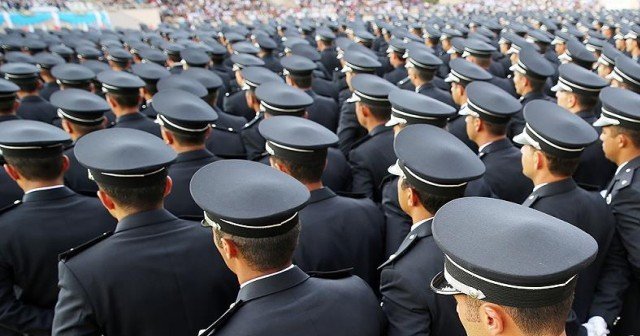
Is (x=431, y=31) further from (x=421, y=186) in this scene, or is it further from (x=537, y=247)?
(x=537, y=247)

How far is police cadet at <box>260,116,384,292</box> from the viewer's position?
2.70m

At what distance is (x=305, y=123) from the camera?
3.12 m

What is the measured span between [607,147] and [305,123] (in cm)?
196

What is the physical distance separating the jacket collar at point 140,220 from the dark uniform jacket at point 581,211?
1951mm

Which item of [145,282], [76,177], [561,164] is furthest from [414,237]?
[76,177]

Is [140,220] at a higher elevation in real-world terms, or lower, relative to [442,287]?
lower

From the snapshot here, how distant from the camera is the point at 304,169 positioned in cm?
283

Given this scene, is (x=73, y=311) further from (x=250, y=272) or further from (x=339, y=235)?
(x=339, y=235)

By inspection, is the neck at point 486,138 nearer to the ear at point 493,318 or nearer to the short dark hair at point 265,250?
the short dark hair at point 265,250

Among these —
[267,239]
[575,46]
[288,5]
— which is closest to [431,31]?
[575,46]

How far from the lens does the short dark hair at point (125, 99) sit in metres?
4.68

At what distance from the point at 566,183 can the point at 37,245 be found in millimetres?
2854

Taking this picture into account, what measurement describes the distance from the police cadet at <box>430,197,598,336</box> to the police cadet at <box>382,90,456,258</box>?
4.62ft

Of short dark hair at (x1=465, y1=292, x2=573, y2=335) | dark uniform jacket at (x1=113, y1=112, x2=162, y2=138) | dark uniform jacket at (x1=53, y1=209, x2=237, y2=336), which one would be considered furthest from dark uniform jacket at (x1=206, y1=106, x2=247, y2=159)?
short dark hair at (x1=465, y1=292, x2=573, y2=335)
